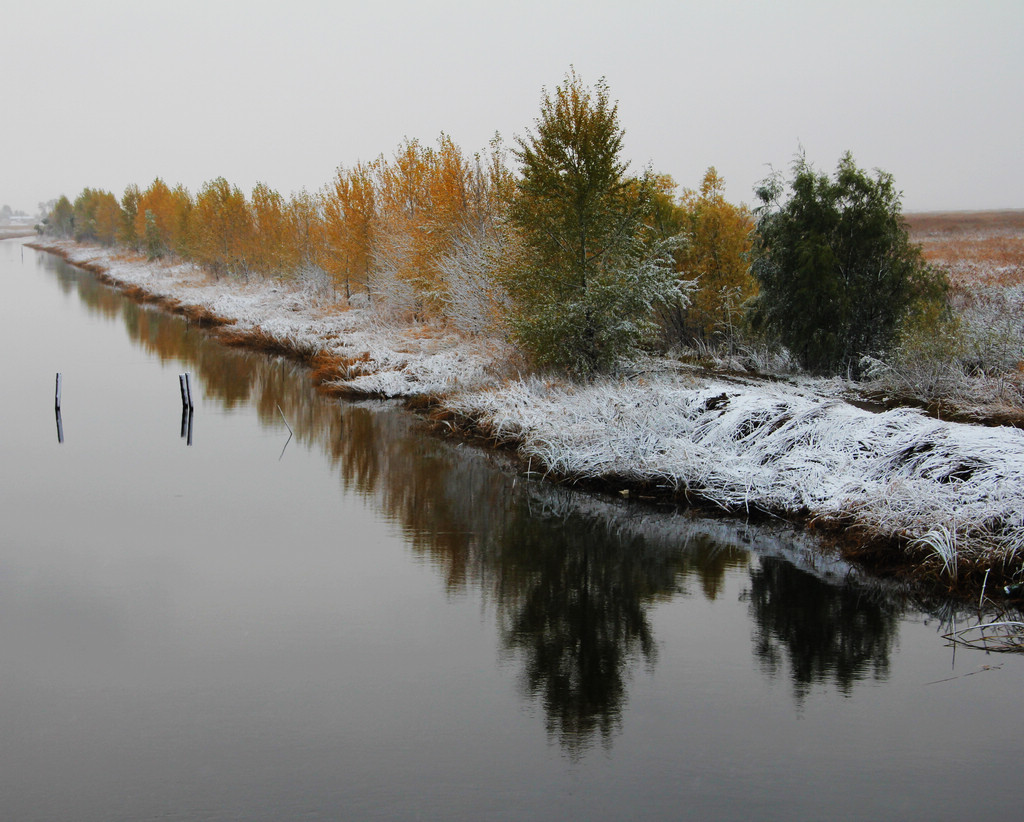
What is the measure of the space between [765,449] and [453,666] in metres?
5.82

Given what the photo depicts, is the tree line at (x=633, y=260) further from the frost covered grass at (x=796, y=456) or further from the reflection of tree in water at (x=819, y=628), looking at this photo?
the reflection of tree in water at (x=819, y=628)

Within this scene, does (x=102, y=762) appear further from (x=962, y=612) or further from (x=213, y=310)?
(x=213, y=310)

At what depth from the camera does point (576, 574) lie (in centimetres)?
865

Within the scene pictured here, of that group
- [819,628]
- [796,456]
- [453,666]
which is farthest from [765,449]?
[453,666]

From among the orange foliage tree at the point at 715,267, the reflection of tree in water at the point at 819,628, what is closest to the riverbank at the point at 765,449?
the reflection of tree in water at the point at 819,628

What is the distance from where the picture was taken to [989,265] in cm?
3491

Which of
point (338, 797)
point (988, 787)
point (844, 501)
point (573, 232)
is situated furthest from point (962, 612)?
point (573, 232)

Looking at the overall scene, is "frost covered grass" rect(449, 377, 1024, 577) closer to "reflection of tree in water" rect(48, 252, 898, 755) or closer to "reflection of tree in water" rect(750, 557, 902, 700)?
"reflection of tree in water" rect(48, 252, 898, 755)

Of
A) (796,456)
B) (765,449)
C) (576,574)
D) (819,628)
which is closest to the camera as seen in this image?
(819,628)

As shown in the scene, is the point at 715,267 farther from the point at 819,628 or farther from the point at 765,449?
the point at 819,628

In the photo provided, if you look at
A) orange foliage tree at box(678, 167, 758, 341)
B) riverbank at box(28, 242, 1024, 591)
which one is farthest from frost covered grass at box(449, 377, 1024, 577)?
orange foliage tree at box(678, 167, 758, 341)

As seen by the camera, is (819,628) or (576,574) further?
(576,574)

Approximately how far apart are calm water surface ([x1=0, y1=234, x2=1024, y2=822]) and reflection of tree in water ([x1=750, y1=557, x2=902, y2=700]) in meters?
0.03

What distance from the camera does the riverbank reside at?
804cm
